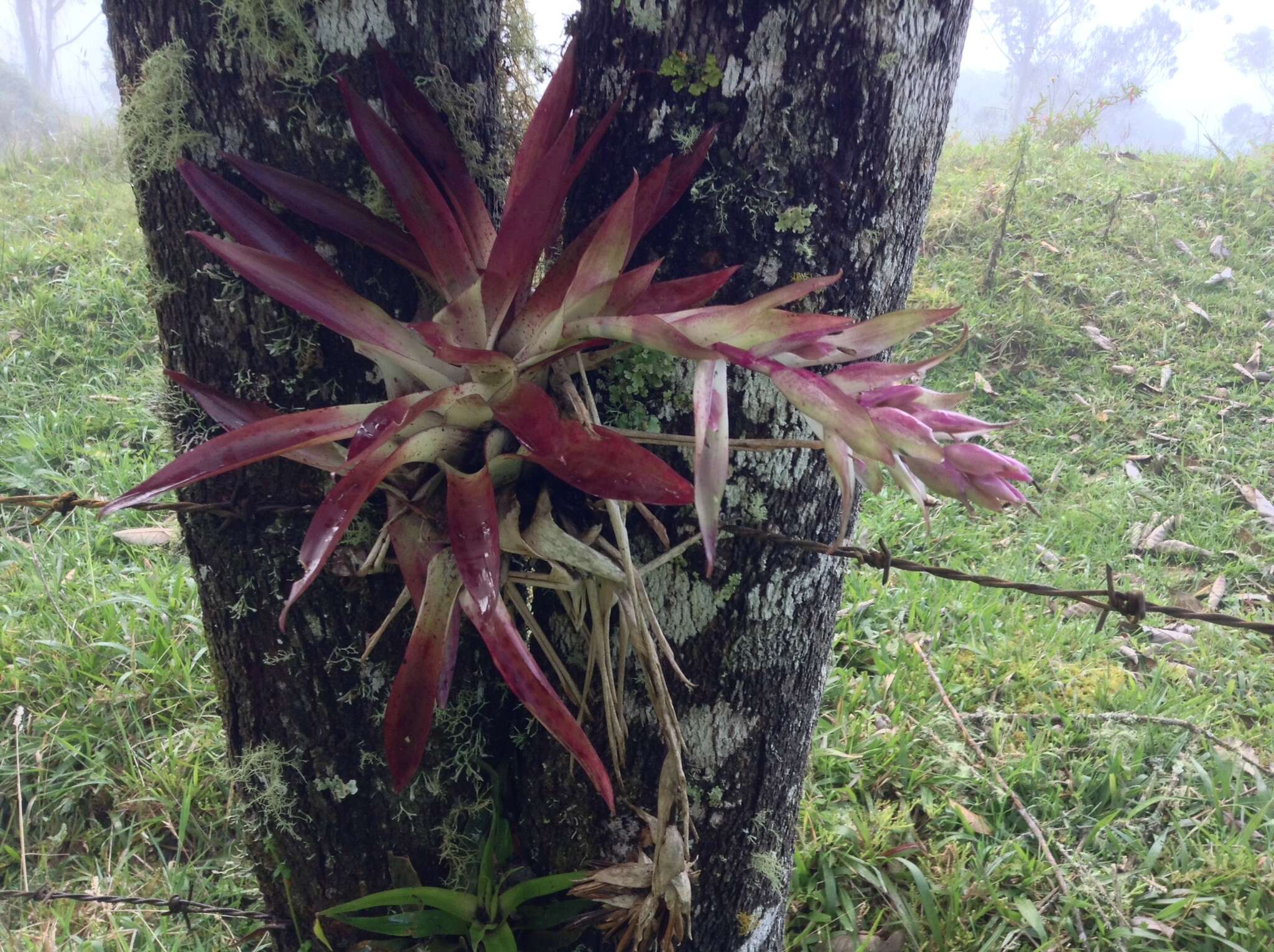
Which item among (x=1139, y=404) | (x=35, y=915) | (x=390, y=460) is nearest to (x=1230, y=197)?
(x=1139, y=404)

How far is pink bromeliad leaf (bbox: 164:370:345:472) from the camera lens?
1.02 m

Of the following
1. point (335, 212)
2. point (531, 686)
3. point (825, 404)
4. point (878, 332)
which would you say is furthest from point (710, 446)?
point (335, 212)

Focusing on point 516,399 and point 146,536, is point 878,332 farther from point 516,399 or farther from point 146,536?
point 146,536

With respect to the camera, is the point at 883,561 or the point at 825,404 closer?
the point at 825,404

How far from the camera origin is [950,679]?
7.91ft

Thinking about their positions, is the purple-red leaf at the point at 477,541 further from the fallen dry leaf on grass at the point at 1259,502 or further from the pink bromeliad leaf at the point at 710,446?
the fallen dry leaf on grass at the point at 1259,502

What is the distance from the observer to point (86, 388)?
12.2 feet

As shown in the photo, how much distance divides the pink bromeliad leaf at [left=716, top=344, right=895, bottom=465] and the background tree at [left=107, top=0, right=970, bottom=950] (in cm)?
31

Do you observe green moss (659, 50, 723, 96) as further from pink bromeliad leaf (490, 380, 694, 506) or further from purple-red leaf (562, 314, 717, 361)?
pink bromeliad leaf (490, 380, 694, 506)

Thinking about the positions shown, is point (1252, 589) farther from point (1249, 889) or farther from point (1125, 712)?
point (1249, 889)

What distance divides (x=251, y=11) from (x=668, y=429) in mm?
739

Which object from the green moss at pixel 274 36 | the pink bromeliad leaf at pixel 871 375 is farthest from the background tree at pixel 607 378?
the pink bromeliad leaf at pixel 871 375

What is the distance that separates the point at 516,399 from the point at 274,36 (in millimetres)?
588

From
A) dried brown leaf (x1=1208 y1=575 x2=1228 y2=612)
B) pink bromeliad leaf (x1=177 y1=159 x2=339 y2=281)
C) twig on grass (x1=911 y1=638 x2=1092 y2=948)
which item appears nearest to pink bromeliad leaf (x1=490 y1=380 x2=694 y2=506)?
pink bromeliad leaf (x1=177 y1=159 x2=339 y2=281)
